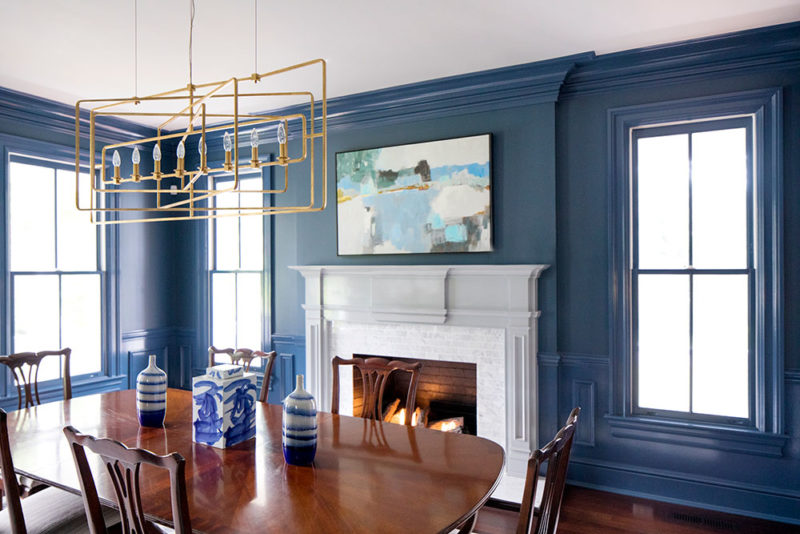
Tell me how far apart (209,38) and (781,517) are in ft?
13.5

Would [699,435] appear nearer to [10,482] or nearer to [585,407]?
[585,407]

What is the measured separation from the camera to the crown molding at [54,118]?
386 centimetres

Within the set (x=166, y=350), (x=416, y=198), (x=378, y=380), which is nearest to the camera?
(x=378, y=380)

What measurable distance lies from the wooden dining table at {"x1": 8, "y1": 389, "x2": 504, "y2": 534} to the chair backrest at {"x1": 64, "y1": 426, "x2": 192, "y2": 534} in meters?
0.09

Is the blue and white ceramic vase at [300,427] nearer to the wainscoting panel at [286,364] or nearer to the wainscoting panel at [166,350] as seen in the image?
the wainscoting panel at [286,364]

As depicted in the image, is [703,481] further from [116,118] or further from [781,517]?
[116,118]

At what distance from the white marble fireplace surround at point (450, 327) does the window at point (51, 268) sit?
183 cm

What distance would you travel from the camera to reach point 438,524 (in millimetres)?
1438

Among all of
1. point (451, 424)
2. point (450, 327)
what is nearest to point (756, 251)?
point (450, 327)

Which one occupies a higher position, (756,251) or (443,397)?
(756,251)

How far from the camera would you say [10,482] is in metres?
1.74

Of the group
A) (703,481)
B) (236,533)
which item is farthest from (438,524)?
(703,481)

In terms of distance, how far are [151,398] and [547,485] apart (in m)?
1.72

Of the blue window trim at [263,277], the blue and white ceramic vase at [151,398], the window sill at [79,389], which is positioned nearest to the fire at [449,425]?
the blue window trim at [263,277]
